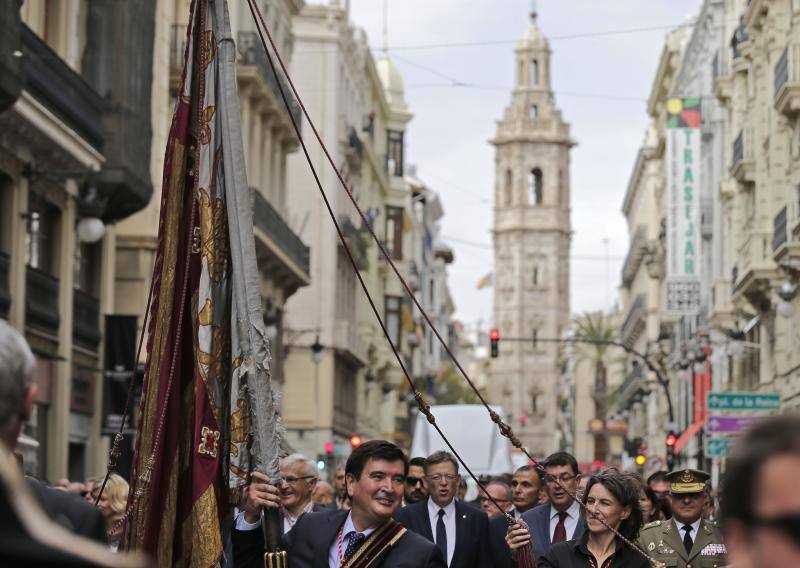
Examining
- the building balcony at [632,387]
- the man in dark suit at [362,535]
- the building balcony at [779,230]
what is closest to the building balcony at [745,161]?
the building balcony at [779,230]

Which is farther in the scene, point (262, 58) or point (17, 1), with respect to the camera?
point (262, 58)

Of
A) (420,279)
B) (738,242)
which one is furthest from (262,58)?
(420,279)

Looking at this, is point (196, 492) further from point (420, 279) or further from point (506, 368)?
point (506, 368)

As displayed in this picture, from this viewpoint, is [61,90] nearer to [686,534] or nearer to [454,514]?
[454,514]

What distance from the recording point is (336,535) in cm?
743

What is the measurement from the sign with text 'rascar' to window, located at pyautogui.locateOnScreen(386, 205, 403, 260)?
1938 centimetres

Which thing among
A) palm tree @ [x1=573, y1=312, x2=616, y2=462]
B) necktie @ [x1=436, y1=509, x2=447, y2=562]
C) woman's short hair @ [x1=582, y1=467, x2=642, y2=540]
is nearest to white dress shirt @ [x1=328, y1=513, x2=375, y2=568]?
woman's short hair @ [x1=582, y1=467, x2=642, y2=540]

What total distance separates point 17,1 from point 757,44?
27.4 metres

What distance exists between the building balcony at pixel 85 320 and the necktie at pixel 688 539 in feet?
60.9

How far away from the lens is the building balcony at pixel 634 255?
9232 centimetres

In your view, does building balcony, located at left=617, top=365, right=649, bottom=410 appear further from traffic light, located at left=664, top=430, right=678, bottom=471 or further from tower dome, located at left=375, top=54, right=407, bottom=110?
traffic light, located at left=664, top=430, right=678, bottom=471

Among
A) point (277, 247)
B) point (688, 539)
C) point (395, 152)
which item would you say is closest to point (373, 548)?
point (688, 539)

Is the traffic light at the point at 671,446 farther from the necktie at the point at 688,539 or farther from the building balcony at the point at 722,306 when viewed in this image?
the necktie at the point at 688,539

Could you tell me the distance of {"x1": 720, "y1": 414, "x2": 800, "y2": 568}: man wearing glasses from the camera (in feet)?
7.43
